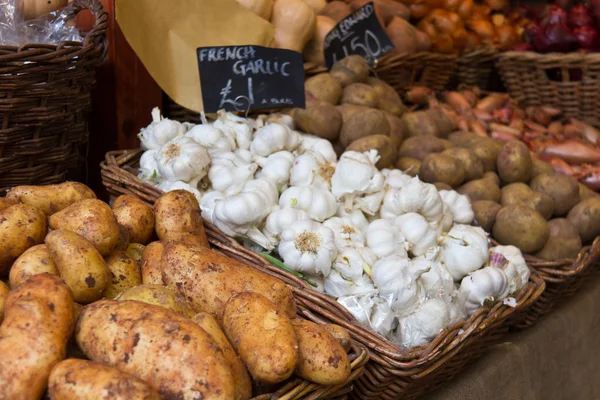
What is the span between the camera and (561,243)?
2.08 m

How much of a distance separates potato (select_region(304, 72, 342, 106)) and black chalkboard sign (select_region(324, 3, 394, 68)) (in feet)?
0.83

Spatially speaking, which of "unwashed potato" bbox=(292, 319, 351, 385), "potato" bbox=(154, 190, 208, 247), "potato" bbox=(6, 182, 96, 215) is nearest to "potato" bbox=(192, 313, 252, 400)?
"unwashed potato" bbox=(292, 319, 351, 385)

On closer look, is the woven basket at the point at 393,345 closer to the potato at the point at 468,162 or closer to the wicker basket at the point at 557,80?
the potato at the point at 468,162

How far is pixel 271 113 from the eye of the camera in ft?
7.57

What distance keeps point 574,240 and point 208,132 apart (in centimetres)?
127

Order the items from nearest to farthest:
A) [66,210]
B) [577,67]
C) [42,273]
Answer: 1. [42,273]
2. [66,210]
3. [577,67]

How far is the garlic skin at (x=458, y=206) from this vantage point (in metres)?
2.04

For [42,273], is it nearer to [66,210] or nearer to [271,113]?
[66,210]

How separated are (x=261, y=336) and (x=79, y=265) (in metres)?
0.37

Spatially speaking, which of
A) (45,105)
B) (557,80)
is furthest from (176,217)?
(557,80)

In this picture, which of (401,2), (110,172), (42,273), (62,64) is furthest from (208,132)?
(401,2)

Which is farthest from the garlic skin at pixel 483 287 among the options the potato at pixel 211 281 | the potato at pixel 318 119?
the potato at pixel 318 119

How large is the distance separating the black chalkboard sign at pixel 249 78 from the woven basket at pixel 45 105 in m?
Result: 0.42

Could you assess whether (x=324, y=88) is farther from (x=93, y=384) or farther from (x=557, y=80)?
(x=93, y=384)
